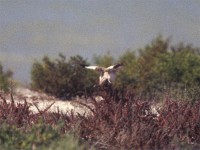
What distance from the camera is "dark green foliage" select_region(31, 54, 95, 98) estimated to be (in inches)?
1048

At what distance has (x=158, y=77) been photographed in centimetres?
2612

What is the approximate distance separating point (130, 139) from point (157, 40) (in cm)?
1849

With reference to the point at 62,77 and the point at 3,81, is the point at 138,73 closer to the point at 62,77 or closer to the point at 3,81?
the point at 62,77

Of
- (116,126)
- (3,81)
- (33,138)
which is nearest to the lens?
(33,138)

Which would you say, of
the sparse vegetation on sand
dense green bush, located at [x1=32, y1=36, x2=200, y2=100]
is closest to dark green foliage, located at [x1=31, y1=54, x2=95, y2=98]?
dense green bush, located at [x1=32, y1=36, x2=200, y2=100]

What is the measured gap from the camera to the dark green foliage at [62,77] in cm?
2662

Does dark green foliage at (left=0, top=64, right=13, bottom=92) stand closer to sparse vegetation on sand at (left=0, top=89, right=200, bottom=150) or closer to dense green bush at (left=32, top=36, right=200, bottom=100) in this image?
dense green bush at (left=32, top=36, right=200, bottom=100)

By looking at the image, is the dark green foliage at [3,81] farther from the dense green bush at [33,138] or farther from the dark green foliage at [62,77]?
the dense green bush at [33,138]

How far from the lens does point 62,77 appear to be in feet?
88.7

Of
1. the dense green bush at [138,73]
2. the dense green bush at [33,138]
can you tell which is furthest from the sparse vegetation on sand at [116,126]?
the dense green bush at [138,73]

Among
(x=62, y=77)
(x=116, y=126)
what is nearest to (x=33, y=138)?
(x=116, y=126)

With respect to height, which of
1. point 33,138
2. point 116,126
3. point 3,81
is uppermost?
point 3,81

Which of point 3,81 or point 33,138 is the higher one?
point 3,81

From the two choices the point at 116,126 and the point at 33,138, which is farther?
the point at 116,126
